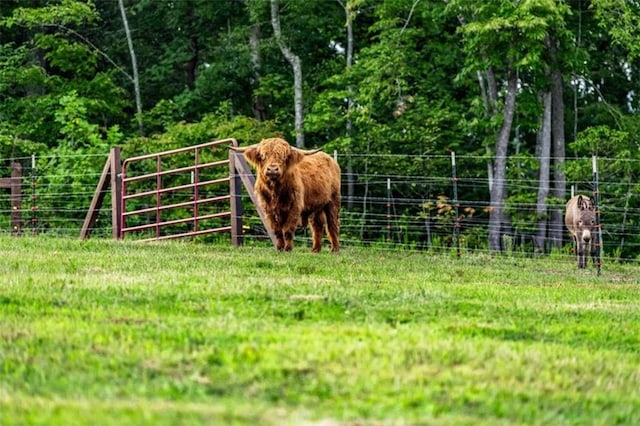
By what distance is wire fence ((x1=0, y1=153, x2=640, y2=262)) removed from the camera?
23312 mm

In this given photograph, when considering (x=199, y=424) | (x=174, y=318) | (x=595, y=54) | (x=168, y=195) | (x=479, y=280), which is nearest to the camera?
(x=199, y=424)

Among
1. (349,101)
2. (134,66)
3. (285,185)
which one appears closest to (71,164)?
(134,66)

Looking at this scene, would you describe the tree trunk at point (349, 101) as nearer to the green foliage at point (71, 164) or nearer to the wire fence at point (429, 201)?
the wire fence at point (429, 201)

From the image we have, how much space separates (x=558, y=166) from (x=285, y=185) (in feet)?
A: 36.5

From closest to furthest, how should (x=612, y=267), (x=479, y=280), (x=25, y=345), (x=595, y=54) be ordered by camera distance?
(x=25, y=345) < (x=479, y=280) < (x=612, y=267) < (x=595, y=54)

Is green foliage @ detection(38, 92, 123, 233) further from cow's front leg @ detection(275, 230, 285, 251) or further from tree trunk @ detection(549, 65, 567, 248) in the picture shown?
tree trunk @ detection(549, 65, 567, 248)

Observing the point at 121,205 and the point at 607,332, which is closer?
the point at 607,332

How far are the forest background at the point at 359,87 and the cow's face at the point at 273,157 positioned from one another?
7.84 meters

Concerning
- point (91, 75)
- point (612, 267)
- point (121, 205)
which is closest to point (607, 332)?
point (612, 267)

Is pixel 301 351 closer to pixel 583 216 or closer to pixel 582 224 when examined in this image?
pixel 582 224

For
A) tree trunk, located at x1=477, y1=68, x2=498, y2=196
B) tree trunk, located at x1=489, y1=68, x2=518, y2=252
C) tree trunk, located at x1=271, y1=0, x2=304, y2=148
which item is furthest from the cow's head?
tree trunk, located at x1=271, y1=0, x2=304, y2=148

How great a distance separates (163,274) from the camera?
10.1m

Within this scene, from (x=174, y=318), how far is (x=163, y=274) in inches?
115

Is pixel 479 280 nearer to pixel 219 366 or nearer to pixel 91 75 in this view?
pixel 219 366
